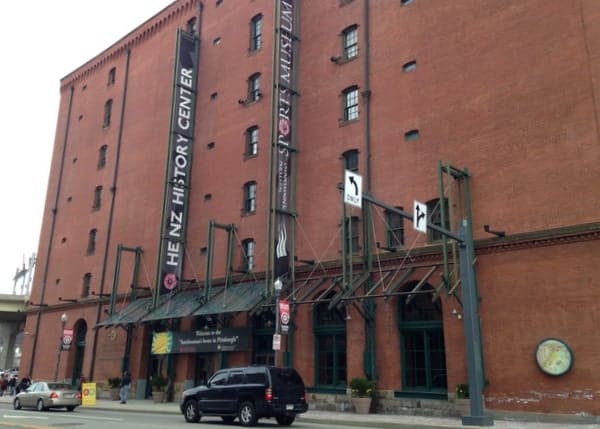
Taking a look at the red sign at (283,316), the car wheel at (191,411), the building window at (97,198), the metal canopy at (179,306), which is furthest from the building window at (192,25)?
the car wheel at (191,411)

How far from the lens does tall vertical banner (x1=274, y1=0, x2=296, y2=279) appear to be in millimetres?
27266

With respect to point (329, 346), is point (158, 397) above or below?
below

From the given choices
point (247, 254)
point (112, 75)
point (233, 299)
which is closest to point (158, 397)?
point (233, 299)

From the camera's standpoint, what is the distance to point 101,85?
156ft

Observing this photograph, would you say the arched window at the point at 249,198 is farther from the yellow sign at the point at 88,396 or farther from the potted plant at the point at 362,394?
the potted plant at the point at 362,394

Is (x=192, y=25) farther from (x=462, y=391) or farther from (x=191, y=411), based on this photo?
(x=462, y=391)

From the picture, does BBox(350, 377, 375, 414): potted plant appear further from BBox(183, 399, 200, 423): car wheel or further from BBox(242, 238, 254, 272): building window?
BBox(242, 238, 254, 272): building window

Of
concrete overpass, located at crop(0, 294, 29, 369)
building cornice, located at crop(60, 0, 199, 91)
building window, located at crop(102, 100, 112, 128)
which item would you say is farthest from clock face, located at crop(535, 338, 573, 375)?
concrete overpass, located at crop(0, 294, 29, 369)

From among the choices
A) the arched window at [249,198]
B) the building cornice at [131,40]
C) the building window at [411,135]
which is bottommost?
the arched window at [249,198]

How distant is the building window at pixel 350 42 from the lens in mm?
29144

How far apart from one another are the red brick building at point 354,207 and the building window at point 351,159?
67mm

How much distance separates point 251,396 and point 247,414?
541 millimetres

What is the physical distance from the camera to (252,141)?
33.1 m

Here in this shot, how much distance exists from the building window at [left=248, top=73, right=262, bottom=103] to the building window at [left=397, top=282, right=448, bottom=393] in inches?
611
